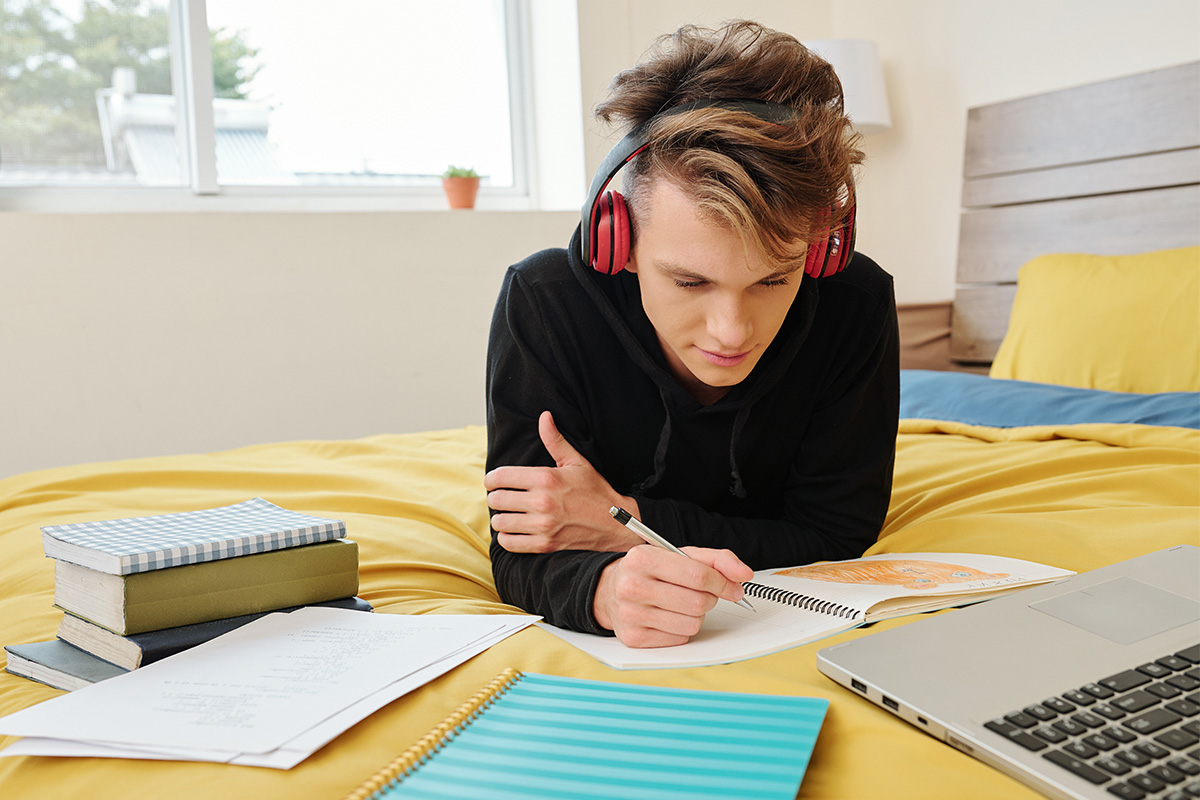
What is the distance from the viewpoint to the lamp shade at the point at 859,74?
2928mm

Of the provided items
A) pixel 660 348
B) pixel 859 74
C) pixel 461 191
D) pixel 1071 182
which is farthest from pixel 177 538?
pixel 859 74

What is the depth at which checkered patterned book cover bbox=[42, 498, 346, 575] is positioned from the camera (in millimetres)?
734

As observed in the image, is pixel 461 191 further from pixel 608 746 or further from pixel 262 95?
pixel 608 746

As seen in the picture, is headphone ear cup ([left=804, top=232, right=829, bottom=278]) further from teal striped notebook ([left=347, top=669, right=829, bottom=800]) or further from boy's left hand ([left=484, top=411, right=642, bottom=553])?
teal striped notebook ([left=347, top=669, right=829, bottom=800])

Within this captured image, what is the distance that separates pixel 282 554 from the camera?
816 millimetres

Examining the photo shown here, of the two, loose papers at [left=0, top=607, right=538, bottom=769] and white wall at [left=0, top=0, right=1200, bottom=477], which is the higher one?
white wall at [left=0, top=0, right=1200, bottom=477]

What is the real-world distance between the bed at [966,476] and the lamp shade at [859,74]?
0.32 metres

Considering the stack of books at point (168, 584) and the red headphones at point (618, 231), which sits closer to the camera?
the stack of books at point (168, 584)

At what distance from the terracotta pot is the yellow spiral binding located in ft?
8.32

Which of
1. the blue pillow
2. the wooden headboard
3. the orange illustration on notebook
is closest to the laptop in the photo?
the orange illustration on notebook

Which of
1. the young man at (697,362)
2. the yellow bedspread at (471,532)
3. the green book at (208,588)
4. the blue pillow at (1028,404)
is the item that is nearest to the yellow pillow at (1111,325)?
the blue pillow at (1028,404)

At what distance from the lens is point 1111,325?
2072mm

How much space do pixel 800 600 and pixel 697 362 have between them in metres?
0.26

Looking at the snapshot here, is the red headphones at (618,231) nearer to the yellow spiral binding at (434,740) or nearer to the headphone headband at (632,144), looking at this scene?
the headphone headband at (632,144)
